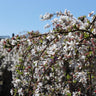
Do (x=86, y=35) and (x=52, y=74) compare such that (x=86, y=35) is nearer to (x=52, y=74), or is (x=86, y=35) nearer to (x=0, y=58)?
(x=52, y=74)

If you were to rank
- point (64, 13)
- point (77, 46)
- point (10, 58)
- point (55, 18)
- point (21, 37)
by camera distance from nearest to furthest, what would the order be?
point (77, 46) < point (21, 37) < point (55, 18) < point (64, 13) < point (10, 58)

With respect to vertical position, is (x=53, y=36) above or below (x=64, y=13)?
below

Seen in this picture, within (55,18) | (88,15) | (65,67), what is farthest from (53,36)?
(65,67)

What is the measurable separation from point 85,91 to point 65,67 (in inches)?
20.4

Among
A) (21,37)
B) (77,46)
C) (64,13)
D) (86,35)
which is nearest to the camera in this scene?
(77,46)

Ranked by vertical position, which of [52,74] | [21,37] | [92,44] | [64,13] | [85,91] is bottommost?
[85,91]

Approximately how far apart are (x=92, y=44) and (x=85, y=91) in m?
1.59

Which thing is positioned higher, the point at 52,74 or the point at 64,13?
the point at 64,13

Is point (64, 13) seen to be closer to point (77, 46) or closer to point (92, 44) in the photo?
point (92, 44)

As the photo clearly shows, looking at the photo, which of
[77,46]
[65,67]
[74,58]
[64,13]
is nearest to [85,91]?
[65,67]

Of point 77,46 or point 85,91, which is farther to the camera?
point 85,91

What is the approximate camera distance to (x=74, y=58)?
7.89ft

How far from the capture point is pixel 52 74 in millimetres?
4277

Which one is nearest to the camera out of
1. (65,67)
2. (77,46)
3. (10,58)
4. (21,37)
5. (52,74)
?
(77,46)
